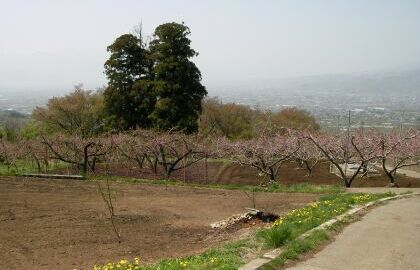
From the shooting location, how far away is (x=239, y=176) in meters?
29.7

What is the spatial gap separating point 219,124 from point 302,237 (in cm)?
4309

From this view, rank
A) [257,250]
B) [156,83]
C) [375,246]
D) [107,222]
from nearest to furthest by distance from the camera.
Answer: [257,250], [375,246], [107,222], [156,83]

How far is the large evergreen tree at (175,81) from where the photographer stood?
32.5m

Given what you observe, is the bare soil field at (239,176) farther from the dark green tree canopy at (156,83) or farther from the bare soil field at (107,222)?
the bare soil field at (107,222)

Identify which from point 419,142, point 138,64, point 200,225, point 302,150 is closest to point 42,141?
point 138,64

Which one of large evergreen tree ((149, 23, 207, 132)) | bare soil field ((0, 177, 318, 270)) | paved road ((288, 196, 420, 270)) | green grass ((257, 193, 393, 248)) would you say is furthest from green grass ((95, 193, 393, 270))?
large evergreen tree ((149, 23, 207, 132))

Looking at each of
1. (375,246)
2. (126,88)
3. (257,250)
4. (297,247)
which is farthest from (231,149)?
(297,247)

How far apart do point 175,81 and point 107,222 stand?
21.7m

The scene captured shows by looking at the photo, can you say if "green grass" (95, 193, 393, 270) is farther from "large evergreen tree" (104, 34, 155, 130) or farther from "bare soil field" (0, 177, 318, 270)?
"large evergreen tree" (104, 34, 155, 130)

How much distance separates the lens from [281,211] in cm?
1362

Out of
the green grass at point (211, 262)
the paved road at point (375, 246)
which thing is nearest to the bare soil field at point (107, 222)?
the green grass at point (211, 262)

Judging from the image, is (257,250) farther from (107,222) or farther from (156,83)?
(156,83)

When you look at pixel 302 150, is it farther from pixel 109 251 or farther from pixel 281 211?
pixel 109 251

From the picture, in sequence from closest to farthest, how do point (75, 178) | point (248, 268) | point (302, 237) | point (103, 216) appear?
1. point (248, 268)
2. point (302, 237)
3. point (103, 216)
4. point (75, 178)
